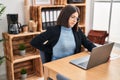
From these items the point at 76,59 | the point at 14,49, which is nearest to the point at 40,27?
the point at 14,49

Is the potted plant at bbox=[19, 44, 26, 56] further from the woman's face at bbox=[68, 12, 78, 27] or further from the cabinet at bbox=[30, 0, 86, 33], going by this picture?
the woman's face at bbox=[68, 12, 78, 27]

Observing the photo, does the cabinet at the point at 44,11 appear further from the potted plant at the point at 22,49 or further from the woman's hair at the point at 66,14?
the woman's hair at the point at 66,14

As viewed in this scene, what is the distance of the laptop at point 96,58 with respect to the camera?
Answer: 1520 millimetres

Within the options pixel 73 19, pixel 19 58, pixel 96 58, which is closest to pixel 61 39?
pixel 73 19

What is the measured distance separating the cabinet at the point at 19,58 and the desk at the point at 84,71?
3.30 feet

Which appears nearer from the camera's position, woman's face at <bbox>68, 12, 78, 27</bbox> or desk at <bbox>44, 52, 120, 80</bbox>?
desk at <bbox>44, 52, 120, 80</bbox>

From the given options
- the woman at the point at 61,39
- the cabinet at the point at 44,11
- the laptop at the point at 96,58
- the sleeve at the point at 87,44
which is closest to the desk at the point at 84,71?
the laptop at the point at 96,58

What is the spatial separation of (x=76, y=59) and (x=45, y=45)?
394mm

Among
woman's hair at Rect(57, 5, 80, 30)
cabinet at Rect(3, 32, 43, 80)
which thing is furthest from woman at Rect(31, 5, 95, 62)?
cabinet at Rect(3, 32, 43, 80)

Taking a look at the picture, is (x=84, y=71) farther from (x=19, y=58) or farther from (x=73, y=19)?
(x=19, y=58)

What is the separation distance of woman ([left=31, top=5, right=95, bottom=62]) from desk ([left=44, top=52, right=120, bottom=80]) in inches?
9.0

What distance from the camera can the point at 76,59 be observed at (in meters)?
1.80

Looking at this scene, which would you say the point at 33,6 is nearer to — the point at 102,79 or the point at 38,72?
the point at 38,72

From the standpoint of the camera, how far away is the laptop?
1520 mm
